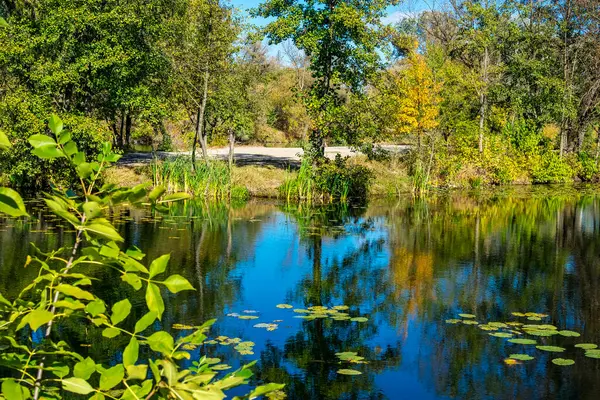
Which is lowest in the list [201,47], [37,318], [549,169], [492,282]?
[492,282]

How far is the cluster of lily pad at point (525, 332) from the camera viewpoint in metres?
7.48

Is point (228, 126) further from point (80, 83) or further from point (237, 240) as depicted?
point (237, 240)

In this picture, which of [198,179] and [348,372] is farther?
[198,179]

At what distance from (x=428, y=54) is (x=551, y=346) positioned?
23091mm

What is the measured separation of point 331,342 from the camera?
8.07 metres

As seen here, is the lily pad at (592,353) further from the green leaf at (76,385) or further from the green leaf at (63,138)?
the green leaf at (63,138)

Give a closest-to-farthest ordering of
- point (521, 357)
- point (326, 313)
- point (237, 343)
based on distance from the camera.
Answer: point (521, 357), point (237, 343), point (326, 313)

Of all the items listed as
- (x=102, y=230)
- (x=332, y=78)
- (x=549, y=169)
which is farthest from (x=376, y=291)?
(x=549, y=169)

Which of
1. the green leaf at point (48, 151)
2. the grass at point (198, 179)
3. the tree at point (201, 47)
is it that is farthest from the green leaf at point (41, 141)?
the tree at point (201, 47)

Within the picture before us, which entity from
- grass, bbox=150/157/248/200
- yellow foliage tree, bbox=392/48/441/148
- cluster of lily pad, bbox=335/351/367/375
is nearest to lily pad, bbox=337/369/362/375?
cluster of lily pad, bbox=335/351/367/375

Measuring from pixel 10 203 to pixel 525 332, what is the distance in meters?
7.81

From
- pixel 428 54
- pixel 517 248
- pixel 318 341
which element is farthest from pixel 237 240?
pixel 428 54

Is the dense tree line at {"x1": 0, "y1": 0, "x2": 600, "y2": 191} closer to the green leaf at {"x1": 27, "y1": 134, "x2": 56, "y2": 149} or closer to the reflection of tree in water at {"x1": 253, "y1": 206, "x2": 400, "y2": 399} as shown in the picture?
the reflection of tree in water at {"x1": 253, "y1": 206, "x2": 400, "y2": 399}

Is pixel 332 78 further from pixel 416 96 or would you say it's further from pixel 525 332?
pixel 525 332
